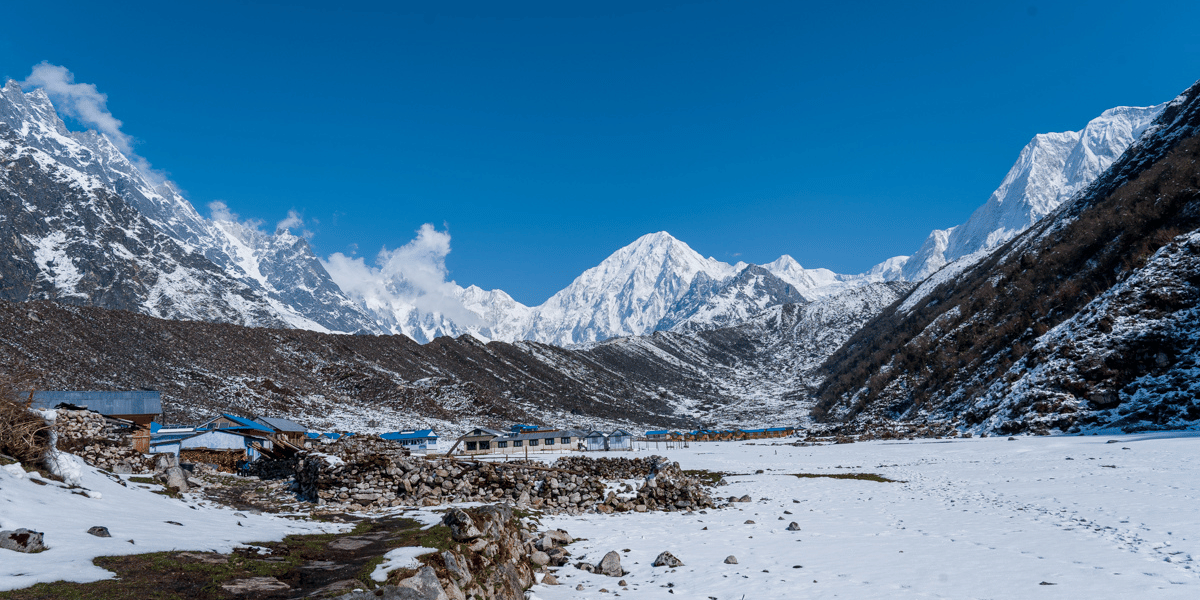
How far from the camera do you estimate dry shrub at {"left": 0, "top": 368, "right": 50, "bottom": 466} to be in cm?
1112

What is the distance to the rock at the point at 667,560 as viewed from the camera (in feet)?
41.8

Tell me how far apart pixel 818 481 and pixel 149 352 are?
12000 centimetres

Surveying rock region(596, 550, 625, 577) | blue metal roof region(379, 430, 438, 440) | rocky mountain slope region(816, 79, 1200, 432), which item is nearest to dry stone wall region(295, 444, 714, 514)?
rock region(596, 550, 625, 577)

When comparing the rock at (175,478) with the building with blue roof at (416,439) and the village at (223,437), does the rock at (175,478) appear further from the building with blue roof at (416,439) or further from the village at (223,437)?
the building with blue roof at (416,439)

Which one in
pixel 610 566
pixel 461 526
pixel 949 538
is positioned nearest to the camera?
pixel 461 526

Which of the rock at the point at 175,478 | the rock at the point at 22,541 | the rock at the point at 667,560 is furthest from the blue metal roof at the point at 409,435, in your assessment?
the rock at the point at 22,541

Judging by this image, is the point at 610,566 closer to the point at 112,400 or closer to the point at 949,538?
the point at 949,538

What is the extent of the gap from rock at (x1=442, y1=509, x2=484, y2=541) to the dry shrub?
8357mm

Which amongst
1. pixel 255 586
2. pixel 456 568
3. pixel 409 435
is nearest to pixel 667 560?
pixel 456 568

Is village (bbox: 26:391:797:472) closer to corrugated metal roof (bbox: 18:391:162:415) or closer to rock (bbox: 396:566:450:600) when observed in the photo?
corrugated metal roof (bbox: 18:391:162:415)

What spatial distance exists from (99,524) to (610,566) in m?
9.39

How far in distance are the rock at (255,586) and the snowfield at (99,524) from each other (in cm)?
131

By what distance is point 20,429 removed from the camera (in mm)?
11211

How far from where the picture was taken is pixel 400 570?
769cm
